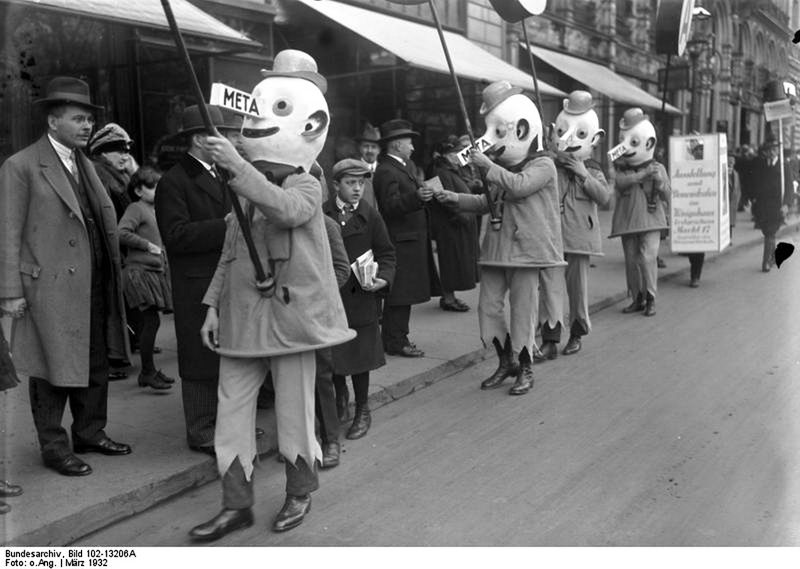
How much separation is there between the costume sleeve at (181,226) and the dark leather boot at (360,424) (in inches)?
51.0

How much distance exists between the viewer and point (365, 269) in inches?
173

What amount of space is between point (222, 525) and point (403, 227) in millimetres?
3374

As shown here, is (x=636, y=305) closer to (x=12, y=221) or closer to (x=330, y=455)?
(x=330, y=455)

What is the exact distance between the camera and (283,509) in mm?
3484

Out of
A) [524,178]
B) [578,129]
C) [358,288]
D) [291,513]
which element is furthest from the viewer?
[578,129]

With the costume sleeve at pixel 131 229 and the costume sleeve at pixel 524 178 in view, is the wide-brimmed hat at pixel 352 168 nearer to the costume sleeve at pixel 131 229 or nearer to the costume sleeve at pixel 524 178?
the costume sleeve at pixel 524 178

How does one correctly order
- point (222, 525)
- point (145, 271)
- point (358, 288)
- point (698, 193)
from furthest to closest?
point (698, 193) → point (145, 271) → point (358, 288) → point (222, 525)

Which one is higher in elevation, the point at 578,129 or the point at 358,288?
the point at 578,129

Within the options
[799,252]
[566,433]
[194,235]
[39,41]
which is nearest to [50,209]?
[194,235]

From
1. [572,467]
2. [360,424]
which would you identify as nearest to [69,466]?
[360,424]

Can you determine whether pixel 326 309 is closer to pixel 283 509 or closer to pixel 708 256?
pixel 283 509

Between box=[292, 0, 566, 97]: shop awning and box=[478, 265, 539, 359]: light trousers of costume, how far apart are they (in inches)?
175

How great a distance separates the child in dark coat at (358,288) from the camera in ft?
14.7

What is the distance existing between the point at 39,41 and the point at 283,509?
5713 millimetres
